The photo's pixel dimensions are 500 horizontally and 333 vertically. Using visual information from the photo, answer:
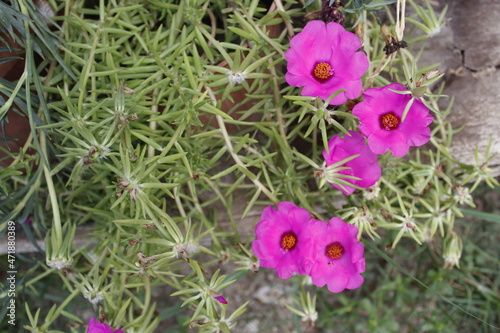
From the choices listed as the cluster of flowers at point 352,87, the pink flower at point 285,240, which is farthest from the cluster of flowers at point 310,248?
the cluster of flowers at point 352,87

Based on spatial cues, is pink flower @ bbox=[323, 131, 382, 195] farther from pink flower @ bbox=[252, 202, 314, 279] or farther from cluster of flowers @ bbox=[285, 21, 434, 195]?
pink flower @ bbox=[252, 202, 314, 279]

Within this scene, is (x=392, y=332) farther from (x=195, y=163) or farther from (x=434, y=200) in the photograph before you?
(x=195, y=163)

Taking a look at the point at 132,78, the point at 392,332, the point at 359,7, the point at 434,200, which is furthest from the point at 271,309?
the point at 359,7

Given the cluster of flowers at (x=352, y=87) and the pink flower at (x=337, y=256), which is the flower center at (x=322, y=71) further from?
the pink flower at (x=337, y=256)

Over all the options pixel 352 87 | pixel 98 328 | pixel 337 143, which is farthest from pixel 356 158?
pixel 98 328

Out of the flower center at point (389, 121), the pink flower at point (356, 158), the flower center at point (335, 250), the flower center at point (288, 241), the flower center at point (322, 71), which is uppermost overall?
the flower center at point (322, 71)

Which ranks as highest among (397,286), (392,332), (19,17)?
(19,17)

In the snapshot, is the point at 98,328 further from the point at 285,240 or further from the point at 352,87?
the point at 352,87
